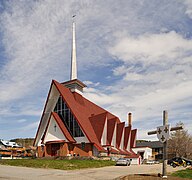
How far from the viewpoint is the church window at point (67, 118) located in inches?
1643

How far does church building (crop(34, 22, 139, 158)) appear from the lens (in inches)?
1609

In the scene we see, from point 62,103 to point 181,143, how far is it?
32035 millimetres

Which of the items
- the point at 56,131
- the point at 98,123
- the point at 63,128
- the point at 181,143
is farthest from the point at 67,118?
the point at 181,143

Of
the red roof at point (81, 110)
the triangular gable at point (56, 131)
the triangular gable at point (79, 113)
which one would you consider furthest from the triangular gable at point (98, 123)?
the triangular gable at point (56, 131)

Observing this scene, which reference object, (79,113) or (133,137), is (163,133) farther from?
(133,137)

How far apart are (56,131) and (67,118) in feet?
8.78

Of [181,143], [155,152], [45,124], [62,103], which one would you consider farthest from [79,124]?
[155,152]

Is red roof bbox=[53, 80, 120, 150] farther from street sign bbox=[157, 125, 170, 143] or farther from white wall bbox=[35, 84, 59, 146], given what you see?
street sign bbox=[157, 125, 170, 143]

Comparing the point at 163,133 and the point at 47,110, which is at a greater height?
the point at 47,110

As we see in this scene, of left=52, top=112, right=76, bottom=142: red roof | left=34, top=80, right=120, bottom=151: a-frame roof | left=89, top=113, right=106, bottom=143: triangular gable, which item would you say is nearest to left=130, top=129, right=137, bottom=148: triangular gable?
left=34, top=80, right=120, bottom=151: a-frame roof

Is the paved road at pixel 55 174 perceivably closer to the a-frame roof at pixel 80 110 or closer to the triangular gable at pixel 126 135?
the a-frame roof at pixel 80 110

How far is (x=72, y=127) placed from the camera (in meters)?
42.3

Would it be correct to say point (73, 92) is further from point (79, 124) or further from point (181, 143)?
point (181, 143)

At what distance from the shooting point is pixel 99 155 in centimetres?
4056
